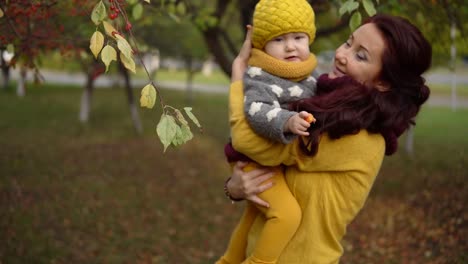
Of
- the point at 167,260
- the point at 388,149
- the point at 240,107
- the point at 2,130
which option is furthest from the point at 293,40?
the point at 2,130

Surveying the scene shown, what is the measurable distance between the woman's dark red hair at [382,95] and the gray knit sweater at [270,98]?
0.07m

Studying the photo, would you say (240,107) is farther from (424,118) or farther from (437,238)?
(424,118)

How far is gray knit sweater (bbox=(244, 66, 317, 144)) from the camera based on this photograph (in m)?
2.06

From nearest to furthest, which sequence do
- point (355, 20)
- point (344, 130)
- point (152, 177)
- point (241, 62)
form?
point (344, 130) → point (241, 62) → point (355, 20) → point (152, 177)

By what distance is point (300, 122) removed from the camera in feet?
6.44

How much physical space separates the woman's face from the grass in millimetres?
3991

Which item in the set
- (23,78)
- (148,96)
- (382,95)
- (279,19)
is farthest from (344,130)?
(23,78)

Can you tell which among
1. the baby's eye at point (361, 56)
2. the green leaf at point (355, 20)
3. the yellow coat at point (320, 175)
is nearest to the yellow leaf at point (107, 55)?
the yellow coat at point (320, 175)

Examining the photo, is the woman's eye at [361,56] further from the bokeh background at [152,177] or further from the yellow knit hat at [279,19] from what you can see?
the bokeh background at [152,177]

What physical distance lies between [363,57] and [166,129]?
911 mm

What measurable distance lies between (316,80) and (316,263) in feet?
2.67

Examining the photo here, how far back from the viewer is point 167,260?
6617mm

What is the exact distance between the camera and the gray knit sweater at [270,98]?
2061 mm

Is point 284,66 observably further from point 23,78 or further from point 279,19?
point 23,78
